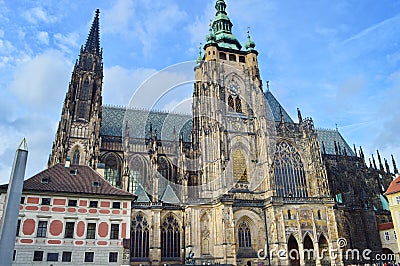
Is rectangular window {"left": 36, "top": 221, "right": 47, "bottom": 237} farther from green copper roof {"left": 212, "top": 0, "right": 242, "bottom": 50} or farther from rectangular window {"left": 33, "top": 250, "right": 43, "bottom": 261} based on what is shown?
green copper roof {"left": 212, "top": 0, "right": 242, "bottom": 50}

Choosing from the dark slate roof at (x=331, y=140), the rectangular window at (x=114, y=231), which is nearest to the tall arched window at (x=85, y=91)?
the rectangular window at (x=114, y=231)

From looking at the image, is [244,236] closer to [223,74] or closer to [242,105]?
[242,105]

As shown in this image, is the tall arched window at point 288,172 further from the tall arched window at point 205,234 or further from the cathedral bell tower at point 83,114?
the cathedral bell tower at point 83,114

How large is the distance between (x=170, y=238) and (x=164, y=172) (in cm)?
845

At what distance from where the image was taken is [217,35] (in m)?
51.1

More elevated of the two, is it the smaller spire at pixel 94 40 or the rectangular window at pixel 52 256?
the smaller spire at pixel 94 40

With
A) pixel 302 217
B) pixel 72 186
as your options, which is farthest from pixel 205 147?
pixel 72 186

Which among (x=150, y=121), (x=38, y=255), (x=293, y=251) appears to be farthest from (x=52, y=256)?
(x=150, y=121)

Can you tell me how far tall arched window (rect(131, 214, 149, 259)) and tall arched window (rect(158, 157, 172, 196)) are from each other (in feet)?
15.6

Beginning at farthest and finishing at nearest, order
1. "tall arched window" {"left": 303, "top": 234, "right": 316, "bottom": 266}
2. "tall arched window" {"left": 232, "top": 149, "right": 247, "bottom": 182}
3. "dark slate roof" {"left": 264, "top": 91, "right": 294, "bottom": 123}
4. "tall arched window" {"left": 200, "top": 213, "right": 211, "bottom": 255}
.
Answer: "dark slate roof" {"left": 264, "top": 91, "right": 294, "bottom": 123}, "tall arched window" {"left": 232, "top": 149, "right": 247, "bottom": 182}, "tall arched window" {"left": 303, "top": 234, "right": 316, "bottom": 266}, "tall arched window" {"left": 200, "top": 213, "right": 211, "bottom": 255}

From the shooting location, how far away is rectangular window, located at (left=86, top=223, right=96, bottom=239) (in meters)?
24.9

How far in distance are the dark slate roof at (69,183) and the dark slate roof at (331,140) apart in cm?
3912

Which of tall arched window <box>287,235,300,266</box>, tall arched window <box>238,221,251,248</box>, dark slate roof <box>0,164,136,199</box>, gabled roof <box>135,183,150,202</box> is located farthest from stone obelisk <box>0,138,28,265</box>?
tall arched window <box>287,235,300,266</box>

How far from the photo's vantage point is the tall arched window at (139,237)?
33938mm
